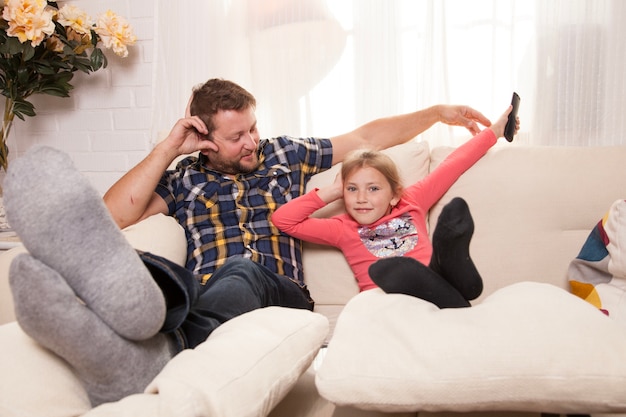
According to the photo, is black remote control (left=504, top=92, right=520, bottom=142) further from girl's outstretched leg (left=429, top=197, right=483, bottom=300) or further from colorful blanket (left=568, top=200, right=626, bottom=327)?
girl's outstretched leg (left=429, top=197, right=483, bottom=300)

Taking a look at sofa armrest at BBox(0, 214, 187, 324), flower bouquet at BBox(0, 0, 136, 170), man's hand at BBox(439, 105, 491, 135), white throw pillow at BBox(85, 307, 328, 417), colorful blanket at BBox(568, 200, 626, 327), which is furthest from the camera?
flower bouquet at BBox(0, 0, 136, 170)

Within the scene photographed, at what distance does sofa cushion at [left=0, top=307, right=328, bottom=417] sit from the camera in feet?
2.87

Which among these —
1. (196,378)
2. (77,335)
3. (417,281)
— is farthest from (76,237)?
(417,281)

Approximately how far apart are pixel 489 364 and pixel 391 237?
861mm

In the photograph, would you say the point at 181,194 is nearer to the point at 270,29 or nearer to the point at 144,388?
the point at 270,29

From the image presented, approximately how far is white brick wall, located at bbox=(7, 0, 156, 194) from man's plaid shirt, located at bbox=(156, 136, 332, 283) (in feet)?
2.67

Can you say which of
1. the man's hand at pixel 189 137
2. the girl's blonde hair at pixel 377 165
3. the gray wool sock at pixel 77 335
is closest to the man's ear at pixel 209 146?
the man's hand at pixel 189 137

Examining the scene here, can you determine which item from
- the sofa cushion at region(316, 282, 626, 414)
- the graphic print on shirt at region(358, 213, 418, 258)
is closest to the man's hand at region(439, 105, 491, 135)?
the graphic print on shirt at region(358, 213, 418, 258)

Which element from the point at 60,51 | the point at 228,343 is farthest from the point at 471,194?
the point at 60,51

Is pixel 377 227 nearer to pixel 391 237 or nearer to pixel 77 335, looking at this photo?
pixel 391 237

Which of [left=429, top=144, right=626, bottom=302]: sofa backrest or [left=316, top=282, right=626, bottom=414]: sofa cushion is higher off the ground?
[left=429, top=144, right=626, bottom=302]: sofa backrest

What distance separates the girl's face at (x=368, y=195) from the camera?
178 cm

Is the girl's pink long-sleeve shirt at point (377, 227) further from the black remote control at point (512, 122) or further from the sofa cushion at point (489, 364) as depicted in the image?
the sofa cushion at point (489, 364)

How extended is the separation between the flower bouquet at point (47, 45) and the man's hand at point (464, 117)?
1361 mm
